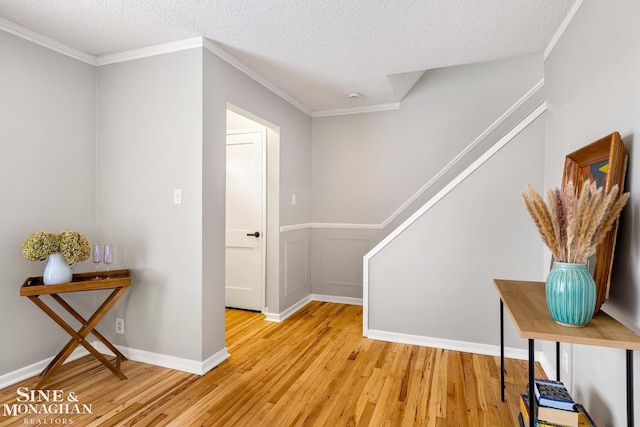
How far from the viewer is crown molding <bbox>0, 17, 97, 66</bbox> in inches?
86.0

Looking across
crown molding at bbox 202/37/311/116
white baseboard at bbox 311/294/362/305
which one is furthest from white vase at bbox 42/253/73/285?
white baseboard at bbox 311/294/362/305

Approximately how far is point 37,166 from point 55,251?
663mm

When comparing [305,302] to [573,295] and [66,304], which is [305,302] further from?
[573,295]

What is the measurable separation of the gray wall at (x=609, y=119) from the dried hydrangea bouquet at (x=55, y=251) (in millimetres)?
3029

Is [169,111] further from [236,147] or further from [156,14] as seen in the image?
[236,147]

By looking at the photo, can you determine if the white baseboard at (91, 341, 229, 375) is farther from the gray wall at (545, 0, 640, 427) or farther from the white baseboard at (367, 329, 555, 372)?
the gray wall at (545, 0, 640, 427)

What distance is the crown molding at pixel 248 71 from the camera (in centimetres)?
246

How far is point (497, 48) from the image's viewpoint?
2.56 metres

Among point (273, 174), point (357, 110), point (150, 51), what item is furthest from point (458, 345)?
point (150, 51)

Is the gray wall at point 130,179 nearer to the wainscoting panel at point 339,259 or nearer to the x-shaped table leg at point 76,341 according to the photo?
the x-shaped table leg at point 76,341

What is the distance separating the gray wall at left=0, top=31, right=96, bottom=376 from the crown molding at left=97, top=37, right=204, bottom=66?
18 centimetres

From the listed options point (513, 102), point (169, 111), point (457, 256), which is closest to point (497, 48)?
point (513, 102)

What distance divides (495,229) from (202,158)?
7.75ft

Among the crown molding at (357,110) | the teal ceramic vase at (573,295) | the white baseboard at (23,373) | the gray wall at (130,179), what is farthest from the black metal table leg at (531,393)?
the crown molding at (357,110)
